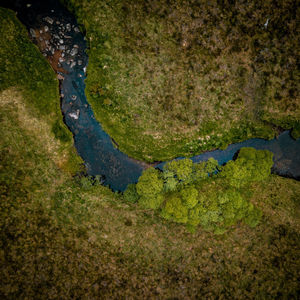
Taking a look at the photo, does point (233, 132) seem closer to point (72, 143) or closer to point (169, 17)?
point (169, 17)

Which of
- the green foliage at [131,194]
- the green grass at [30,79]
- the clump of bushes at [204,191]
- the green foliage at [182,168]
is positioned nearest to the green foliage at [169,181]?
the clump of bushes at [204,191]

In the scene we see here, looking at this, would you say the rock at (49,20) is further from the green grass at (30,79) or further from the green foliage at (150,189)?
the green foliage at (150,189)

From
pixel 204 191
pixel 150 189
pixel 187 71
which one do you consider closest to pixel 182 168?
pixel 204 191

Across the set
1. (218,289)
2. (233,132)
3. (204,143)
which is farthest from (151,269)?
(233,132)

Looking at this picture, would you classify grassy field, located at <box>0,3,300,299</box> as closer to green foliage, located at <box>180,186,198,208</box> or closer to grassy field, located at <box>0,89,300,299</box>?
grassy field, located at <box>0,89,300,299</box>

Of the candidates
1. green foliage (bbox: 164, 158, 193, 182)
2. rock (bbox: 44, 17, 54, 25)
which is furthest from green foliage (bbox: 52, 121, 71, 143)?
green foliage (bbox: 164, 158, 193, 182)

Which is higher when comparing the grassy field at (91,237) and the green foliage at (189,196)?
the green foliage at (189,196)
